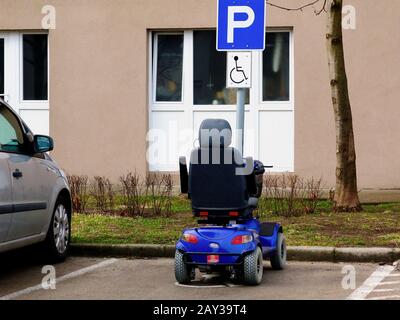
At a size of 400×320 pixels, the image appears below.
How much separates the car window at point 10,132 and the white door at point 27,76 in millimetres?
8160

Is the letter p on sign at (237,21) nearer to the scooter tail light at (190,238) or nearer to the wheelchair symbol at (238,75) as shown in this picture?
the wheelchair symbol at (238,75)

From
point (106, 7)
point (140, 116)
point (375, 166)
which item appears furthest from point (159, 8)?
point (375, 166)

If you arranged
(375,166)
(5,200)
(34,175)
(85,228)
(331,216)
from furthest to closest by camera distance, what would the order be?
(375,166), (331,216), (85,228), (34,175), (5,200)

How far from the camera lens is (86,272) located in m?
8.81

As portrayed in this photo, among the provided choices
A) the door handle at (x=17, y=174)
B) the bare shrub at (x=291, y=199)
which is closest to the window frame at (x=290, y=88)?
the bare shrub at (x=291, y=199)

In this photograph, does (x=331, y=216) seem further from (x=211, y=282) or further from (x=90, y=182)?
(x=90, y=182)

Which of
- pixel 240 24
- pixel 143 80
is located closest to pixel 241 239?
pixel 240 24

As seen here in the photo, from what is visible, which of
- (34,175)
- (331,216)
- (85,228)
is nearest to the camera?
(34,175)

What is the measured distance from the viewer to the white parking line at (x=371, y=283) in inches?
291

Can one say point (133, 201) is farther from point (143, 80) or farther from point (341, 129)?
point (143, 80)

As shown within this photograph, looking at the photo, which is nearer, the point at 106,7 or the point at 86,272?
the point at 86,272

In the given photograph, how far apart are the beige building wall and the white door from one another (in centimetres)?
35

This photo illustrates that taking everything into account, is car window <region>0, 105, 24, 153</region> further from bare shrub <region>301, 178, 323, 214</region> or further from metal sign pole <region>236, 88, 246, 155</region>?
bare shrub <region>301, 178, 323, 214</region>

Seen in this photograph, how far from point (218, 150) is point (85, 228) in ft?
12.1
